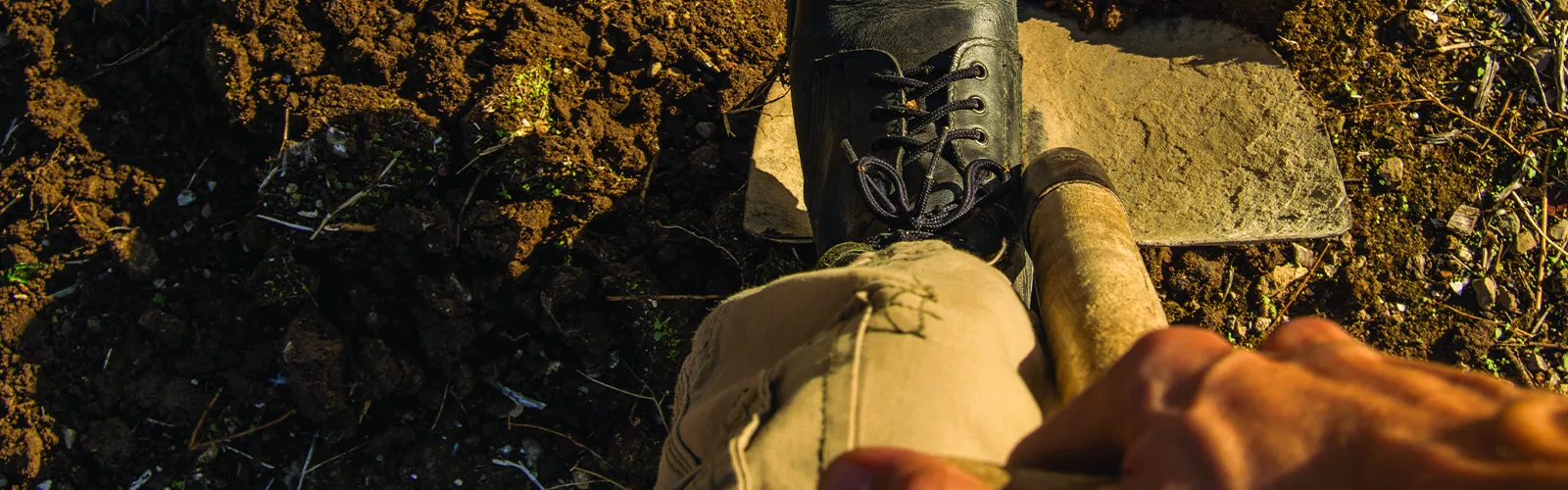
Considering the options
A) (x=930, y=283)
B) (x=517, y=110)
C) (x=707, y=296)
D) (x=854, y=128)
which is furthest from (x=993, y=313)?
(x=517, y=110)

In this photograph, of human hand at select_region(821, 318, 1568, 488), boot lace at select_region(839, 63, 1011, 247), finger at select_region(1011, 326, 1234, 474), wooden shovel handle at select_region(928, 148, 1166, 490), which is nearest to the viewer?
human hand at select_region(821, 318, 1568, 488)

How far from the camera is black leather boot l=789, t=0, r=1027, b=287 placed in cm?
203

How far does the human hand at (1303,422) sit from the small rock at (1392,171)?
2060mm

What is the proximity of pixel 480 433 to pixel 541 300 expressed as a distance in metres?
0.40

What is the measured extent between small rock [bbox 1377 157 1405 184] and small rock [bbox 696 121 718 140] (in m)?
1.78

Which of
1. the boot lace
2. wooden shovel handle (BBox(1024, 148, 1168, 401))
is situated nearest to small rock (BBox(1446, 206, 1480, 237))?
wooden shovel handle (BBox(1024, 148, 1168, 401))

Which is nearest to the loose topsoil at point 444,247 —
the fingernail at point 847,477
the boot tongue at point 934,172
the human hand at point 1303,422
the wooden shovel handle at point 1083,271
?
the boot tongue at point 934,172

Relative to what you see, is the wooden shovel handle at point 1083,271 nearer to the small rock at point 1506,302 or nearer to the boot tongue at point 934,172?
the boot tongue at point 934,172

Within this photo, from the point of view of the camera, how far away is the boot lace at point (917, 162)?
6.38ft

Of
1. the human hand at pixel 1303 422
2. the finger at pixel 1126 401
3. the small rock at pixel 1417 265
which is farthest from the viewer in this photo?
the small rock at pixel 1417 265

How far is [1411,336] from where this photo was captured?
7.93 feet

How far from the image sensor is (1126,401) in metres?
0.77

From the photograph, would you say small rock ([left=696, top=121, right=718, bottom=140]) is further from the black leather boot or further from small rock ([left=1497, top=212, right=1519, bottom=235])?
small rock ([left=1497, top=212, right=1519, bottom=235])

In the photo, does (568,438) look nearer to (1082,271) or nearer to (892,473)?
(1082,271)
